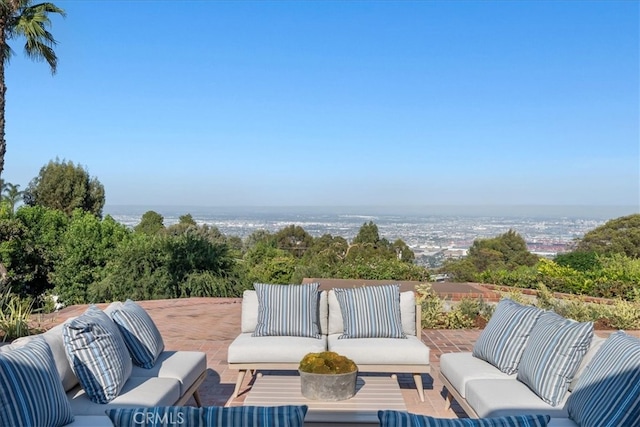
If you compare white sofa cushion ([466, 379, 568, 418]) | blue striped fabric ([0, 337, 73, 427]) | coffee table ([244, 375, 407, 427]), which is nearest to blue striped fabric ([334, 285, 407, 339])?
coffee table ([244, 375, 407, 427])

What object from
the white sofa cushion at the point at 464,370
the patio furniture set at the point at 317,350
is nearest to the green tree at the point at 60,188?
the patio furniture set at the point at 317,350

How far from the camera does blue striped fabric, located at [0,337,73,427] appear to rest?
204 centimetres

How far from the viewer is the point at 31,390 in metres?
2.18

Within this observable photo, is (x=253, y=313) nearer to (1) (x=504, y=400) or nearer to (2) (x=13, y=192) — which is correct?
(1) (x=504, y=400)

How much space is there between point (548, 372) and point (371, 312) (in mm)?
1825

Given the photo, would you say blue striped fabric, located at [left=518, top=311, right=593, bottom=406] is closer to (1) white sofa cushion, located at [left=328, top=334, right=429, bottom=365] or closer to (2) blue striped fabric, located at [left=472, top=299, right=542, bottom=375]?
(2) blue striped fabric, located at [left=472, top=299, right=542, bottom=375]

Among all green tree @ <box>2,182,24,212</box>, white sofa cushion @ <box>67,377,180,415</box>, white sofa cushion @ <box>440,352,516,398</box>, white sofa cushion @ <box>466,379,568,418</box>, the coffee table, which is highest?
green tree @ <box>2,182,24,212</box>

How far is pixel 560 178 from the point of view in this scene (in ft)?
98.1

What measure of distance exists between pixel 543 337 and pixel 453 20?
12.1 meters

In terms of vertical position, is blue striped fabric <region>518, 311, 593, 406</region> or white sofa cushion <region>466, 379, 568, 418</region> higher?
blue striped fabric <region>518, 311, 593, 406</region>

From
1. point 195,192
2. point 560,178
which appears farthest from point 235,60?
point 560,178

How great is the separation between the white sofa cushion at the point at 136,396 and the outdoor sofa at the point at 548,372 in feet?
6.39

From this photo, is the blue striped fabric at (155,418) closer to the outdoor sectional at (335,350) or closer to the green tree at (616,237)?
the outdoor sectional at (335,350)

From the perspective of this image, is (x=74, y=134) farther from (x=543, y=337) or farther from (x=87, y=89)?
(x=543, y=337)
